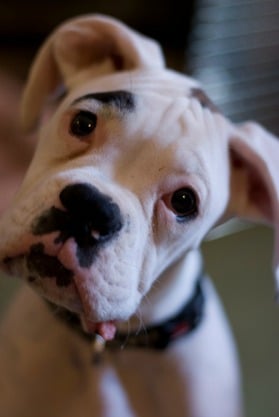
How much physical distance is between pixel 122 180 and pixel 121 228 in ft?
0.26

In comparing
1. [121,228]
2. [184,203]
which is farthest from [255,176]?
[121,228]

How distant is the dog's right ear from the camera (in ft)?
3.65

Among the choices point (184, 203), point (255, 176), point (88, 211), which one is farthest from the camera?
point (255, 176)

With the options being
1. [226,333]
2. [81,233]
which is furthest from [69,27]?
[226,333]

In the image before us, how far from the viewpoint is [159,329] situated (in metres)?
1.16

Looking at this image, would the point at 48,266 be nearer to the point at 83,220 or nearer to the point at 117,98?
the point at 83,220

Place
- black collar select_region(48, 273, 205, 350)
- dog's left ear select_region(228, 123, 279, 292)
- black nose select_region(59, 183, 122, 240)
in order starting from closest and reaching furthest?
black nose select_region(59, 183, 122, 240) < dog's left ear select_region(228, 123, 279, 292) < black collar select_region(48, 273, 205, 350)

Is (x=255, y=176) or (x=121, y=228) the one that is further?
(x=255, y=176)

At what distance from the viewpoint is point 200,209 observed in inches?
37.8

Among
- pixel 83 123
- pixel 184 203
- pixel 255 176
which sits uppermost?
pixel 83 123

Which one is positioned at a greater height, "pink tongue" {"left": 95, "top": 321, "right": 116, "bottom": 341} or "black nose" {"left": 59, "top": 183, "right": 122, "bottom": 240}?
"black nose" {"left": 59, "top": 183, "right": 122, "bottom": 240}

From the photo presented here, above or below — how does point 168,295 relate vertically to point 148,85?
below

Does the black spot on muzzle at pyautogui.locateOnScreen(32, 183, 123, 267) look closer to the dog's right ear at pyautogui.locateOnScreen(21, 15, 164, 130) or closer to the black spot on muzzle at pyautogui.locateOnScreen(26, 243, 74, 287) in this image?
the black spot on muzzle at pyautogui.locateOnScreen(26, 243, 74, 287)

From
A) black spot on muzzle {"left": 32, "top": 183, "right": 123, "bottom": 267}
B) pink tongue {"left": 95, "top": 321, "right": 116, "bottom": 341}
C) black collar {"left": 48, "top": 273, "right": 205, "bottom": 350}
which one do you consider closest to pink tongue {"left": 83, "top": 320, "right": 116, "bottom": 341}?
pink tongue {"left": 95, "top": 321, "right": 116, "bottom": 341}
